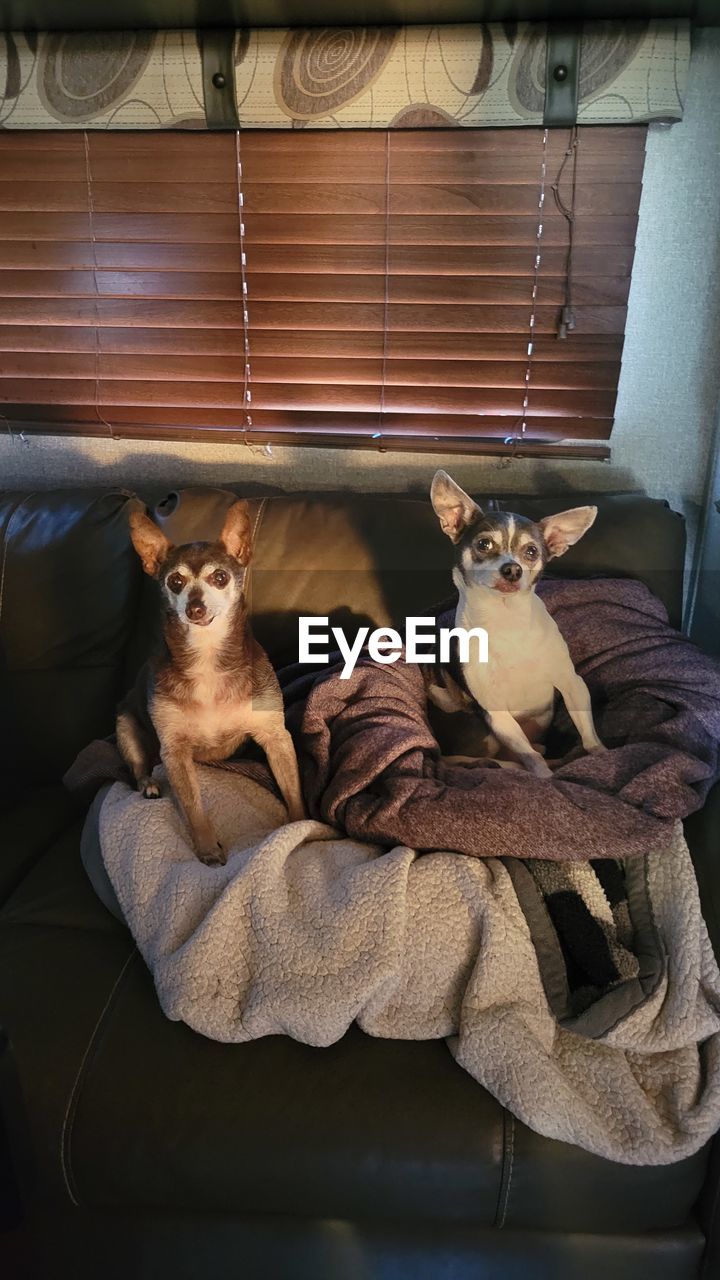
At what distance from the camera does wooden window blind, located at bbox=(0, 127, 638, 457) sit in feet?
4.68

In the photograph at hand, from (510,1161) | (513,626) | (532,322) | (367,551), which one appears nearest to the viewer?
(510,1161)

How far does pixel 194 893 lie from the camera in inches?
37.1

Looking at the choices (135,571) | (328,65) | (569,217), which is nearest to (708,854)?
(135,571)

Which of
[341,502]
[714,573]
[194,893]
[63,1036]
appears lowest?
[63,1036]

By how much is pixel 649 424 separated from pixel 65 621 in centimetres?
118

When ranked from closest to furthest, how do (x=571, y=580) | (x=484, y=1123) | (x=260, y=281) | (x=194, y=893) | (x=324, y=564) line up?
(x=484, y=1123) < (x=194, y=893) < (x=571, y=580) < (x=324, y=564) < (x=260, y=281)

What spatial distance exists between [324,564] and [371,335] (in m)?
0.50

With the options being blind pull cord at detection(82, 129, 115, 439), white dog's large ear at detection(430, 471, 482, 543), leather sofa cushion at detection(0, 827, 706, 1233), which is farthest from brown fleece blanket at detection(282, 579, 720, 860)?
blind pull cord at detection(82, 129, 115, 439)

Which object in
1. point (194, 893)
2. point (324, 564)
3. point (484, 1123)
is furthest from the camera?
point (324, 564)

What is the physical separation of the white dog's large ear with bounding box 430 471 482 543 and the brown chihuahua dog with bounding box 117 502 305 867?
260 millimetres

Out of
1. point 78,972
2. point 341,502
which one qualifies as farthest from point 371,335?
point 78,972

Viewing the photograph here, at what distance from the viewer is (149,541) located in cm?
102

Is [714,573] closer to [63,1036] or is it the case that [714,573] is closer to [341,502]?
[341,502]

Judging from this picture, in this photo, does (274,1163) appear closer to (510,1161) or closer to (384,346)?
(510,1161)
